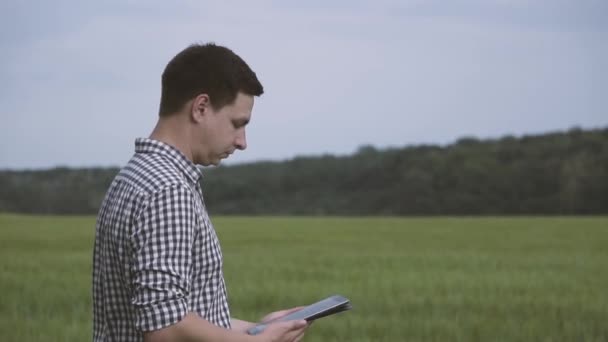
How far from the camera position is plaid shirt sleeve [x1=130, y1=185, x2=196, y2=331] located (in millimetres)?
1948

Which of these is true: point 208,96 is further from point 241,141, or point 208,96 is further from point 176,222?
point 176,222

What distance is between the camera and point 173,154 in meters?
2.15

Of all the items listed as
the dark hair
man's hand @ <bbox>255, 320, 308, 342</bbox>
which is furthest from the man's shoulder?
man's hand @ <bbox>255, 320, 308, 342</bbox>

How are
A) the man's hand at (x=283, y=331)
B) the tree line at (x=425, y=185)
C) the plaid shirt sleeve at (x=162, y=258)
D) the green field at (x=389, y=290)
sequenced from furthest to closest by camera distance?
the tree line at (x=425, y=185) → the green field at (x=389, y=290) → the man's hand at (x=283, y=331) → the plaid shirt sleeve at (x=162, y=258)

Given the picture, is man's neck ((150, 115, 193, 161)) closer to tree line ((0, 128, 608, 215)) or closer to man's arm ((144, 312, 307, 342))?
man's arm ((144, 312, 307, 342))

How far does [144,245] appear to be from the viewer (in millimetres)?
1979

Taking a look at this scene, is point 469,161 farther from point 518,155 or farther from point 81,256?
point 81,256

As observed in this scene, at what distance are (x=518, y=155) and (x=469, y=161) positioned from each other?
298cm

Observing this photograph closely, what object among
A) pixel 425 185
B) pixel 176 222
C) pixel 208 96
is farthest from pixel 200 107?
pixel 425 185

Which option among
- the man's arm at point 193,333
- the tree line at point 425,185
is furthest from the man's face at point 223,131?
the tree line at point 425,185

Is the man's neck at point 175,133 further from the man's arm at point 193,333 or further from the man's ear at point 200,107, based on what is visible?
the man's arm at point 193,333

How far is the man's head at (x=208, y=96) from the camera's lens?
2117 mm

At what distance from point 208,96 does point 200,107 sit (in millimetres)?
32

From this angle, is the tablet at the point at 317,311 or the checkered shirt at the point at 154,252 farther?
the tablet at the point at 317,311
